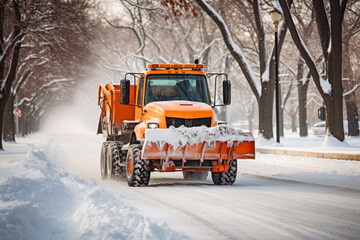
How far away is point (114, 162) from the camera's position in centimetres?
1484

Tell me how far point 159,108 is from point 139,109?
1.30 metres

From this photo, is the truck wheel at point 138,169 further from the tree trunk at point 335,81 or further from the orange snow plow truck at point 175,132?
the tree trunk at point 335,81

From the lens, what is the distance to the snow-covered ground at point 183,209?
6719 mm

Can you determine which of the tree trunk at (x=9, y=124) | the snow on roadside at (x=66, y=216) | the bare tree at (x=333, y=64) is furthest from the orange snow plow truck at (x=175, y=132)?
the tree trunk at (x=9, y=124)

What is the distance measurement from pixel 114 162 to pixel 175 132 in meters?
3.35

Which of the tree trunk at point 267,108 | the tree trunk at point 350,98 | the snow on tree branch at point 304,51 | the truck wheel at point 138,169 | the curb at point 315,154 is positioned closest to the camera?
the truck wheel at point 138,169

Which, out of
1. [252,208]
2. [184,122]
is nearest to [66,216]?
[252,208]

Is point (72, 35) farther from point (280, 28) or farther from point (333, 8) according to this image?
point (333, 8)

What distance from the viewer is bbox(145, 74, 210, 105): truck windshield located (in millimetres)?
13633

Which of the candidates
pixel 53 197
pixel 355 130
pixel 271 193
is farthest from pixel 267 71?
pixel 355 130

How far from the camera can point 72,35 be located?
2988 cm

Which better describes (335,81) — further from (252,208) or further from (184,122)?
(252,208)

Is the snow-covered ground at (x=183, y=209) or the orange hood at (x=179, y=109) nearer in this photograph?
the snow-covered ground at (x=183, y=209)

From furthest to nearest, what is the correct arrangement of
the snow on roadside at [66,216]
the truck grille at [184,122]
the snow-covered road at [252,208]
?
1. the truck grille at [184,122]
2. the snow-covered road at [252,208]
3. the snow on roadside at [66,216]
